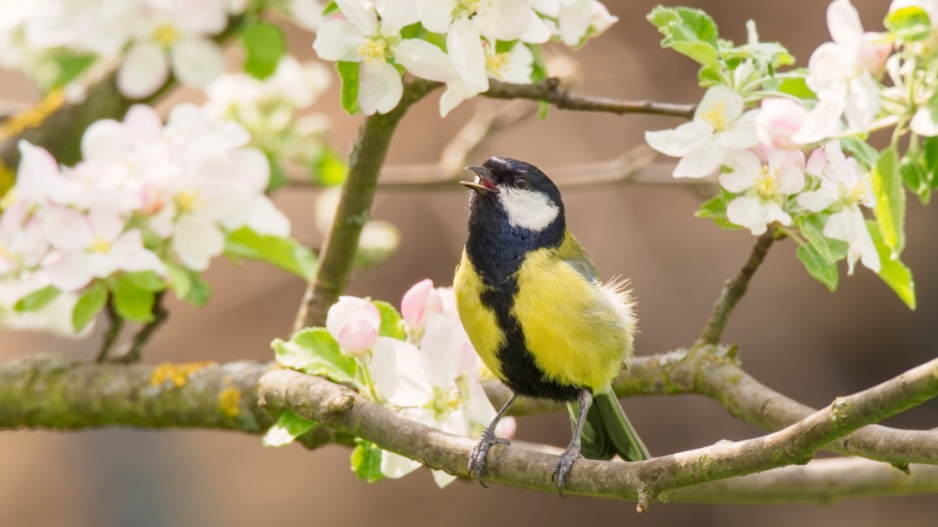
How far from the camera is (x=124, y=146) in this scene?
2.17 metres

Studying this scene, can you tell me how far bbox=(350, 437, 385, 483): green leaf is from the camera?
1904mm

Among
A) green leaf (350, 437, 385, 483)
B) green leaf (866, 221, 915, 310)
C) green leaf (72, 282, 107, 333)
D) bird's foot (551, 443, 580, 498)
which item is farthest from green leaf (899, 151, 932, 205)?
green leaf (72, 282, 107, 333)

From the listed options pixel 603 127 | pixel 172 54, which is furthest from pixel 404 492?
pixel 172 54

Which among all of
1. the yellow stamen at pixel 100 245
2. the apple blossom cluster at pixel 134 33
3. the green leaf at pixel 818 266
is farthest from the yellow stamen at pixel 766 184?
the apple blossom cluster at pixel 134 33

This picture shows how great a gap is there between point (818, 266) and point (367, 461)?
2.67ft

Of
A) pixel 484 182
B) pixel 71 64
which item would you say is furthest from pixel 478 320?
pixel 71 64

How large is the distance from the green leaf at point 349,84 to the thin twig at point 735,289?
2.24 feet

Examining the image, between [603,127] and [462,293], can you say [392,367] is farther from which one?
[603,127]

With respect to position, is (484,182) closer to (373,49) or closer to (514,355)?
(514,355)

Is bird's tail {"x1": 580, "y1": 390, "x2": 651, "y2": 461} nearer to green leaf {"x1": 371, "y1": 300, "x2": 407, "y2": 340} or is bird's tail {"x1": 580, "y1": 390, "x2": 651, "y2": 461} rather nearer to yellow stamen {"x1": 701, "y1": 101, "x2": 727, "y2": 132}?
green leaf {"x1": 371, "y1": 300, "x2": 407, "y2": 340}

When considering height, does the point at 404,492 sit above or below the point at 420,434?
below

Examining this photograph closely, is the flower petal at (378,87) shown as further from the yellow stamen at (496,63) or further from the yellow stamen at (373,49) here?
the yellow stamen at (496,63)

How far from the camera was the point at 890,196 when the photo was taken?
4.03 feet

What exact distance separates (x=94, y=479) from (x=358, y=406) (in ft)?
14.5
